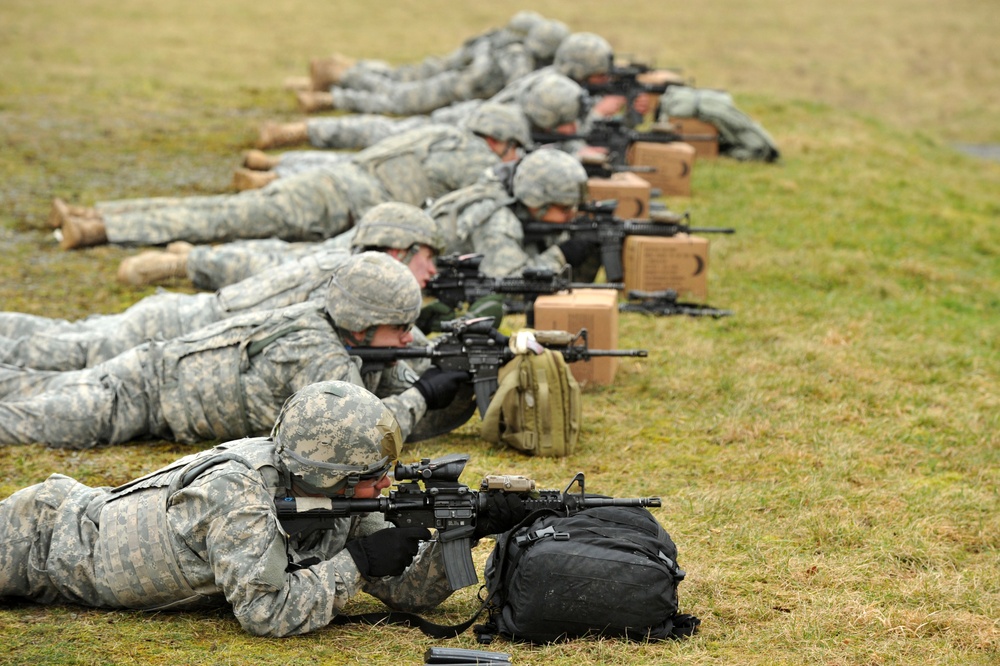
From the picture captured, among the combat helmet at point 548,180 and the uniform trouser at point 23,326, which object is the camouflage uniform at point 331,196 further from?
the uniform trouser at point 23,326

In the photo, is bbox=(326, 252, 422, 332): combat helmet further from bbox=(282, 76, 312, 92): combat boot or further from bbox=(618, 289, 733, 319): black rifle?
bbox=(282, 76, 312, 92): combat boot

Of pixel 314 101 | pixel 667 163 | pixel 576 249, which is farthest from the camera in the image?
pixel 314 101

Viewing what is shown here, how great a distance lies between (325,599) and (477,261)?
4.19 metres

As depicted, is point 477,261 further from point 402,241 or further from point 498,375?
point 498,375

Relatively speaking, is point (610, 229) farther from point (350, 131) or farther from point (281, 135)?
point (281, 135)

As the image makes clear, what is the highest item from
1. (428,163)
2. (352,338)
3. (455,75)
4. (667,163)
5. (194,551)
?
(455,75)

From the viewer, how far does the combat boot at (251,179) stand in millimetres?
13180

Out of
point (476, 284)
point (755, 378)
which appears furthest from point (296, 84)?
point (755, 378)

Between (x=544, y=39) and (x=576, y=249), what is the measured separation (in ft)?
24.3

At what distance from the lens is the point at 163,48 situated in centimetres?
2453

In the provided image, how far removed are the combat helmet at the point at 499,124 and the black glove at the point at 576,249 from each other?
5.36ft

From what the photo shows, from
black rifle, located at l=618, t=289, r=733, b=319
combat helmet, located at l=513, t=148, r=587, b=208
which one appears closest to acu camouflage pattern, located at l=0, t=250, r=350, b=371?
combat helmet, located at l=513, t=148, r=587, b=208

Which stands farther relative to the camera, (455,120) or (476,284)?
(455,120)

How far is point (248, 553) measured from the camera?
4.86m
